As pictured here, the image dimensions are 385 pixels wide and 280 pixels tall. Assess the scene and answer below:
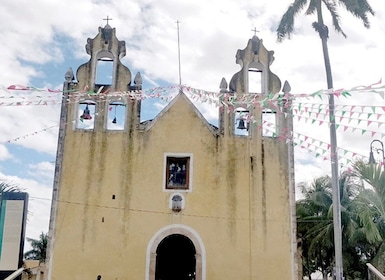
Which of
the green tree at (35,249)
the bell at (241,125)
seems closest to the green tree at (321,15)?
the bell at (241,125)

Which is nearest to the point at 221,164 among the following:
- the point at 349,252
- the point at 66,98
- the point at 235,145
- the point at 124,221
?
the point at 235,145

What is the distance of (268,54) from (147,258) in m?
7.20

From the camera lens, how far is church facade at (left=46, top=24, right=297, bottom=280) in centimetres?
1407

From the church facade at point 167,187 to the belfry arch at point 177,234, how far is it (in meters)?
0.03

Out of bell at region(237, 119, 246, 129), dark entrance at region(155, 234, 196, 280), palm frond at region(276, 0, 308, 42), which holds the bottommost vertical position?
dark entrance at region(155, 234, 196, 280)

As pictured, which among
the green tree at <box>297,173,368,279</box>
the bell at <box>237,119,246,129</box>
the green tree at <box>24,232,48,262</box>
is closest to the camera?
the bell at <box>237,119,246,129</box>

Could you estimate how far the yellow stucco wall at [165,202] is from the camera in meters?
14.0

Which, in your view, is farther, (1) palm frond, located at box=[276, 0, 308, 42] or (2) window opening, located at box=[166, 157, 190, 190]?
(1) palm frond, located at box=[276, 0, 308, 42]

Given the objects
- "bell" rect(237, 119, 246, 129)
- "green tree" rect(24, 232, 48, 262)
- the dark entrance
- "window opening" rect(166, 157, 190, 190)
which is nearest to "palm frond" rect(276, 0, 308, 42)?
"bell" rect(237, 119, 246, 129)

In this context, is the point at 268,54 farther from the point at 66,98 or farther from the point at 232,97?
the point at 66,98

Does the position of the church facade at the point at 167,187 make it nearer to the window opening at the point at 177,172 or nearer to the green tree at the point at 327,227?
the window opening at the point at 177,172

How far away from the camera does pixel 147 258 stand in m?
14.0

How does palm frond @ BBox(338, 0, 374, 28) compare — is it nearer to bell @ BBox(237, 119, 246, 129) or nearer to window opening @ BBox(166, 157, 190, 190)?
bell @ BBox(237, 119, 246, 129)

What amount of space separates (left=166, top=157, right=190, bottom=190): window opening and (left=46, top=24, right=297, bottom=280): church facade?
29 mm
